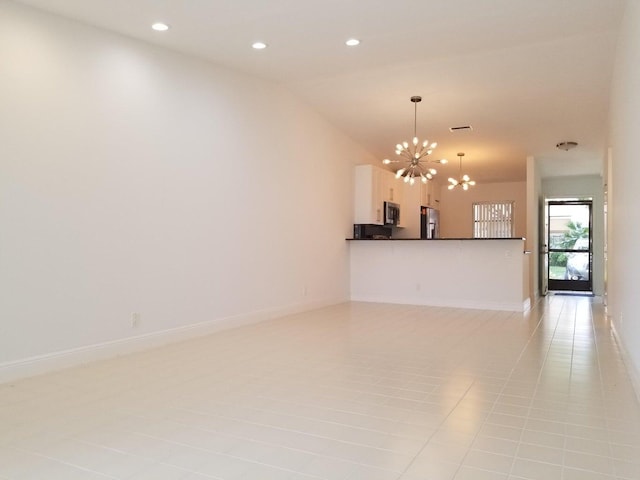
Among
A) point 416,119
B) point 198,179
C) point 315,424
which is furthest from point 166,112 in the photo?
point 416,119

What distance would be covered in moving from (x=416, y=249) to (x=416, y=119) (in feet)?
6.79

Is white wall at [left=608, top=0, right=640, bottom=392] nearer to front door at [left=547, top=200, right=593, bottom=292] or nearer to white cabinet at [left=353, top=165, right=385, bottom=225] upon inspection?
white cabinet at [left=353, top=165, right=385, bottom=225]

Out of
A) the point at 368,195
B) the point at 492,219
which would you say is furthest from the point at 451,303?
the point at 492,219

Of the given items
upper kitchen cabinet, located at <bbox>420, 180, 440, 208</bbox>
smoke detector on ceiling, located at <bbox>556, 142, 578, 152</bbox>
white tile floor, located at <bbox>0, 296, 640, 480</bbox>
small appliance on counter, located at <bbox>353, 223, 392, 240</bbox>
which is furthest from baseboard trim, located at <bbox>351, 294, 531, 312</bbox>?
upper kitchen cabinet, located at <bbox>420, 180, 440, 208</bbox>

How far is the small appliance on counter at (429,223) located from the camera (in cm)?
1060

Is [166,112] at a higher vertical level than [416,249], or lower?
higher

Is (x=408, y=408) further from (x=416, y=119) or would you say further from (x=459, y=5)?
(x=416, y=119)

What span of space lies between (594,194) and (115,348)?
1038 centimetres

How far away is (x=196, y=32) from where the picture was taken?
14.7 ft

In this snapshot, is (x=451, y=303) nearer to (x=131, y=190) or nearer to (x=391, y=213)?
(x=391, y=213)

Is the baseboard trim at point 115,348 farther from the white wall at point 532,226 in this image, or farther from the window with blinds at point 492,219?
the window with blinds at point 492,219

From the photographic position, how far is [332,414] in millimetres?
2779

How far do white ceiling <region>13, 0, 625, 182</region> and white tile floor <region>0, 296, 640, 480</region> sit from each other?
9.42 feet

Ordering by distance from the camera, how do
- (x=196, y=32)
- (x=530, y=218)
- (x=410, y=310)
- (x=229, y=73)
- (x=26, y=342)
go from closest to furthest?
(x=26, y=342) → (x=196, y=32) → (x=229, y=73) → (x=410, y=310) → (x=530, y=218)
